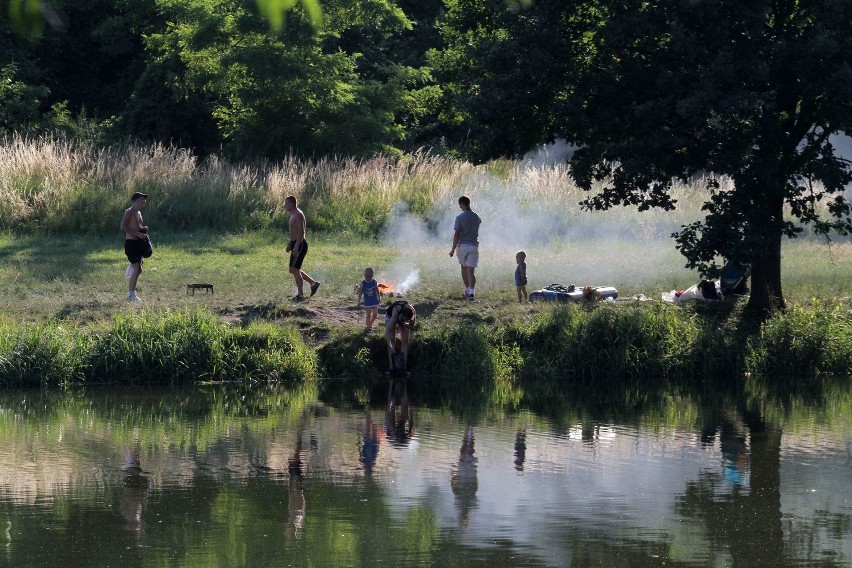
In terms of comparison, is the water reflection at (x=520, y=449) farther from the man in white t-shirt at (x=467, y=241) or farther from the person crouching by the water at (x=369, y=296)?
the man in white t-shirt at (x=467, y=241)

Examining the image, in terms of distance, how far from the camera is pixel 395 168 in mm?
32312

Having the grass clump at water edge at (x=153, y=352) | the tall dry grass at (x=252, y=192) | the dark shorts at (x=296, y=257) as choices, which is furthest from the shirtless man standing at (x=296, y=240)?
the tall dry grass at (x=252, y=192)

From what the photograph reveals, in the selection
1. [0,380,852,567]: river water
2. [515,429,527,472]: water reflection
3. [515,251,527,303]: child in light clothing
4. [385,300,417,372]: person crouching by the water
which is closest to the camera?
[0,380,852,567]: river water

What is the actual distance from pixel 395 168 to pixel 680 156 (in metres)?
13.2

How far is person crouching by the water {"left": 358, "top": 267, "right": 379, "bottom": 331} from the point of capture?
63.2 ft

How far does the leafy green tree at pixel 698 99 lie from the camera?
18719mm

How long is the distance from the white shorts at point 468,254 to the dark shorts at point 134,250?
4.93m

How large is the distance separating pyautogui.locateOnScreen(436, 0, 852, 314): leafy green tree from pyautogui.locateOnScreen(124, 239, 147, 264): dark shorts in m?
5.38

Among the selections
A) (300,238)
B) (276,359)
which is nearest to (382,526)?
(276,359)

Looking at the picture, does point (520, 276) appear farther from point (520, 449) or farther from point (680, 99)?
point (520, 449)

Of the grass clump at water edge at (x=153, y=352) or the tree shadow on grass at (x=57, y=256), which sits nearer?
the grass clump at water edge at (x=153, y=352)

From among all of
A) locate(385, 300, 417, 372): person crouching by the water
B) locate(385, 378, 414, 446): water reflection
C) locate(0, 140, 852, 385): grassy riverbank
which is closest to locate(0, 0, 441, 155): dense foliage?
locate(0, 140, 852, 385): grassy riverbank

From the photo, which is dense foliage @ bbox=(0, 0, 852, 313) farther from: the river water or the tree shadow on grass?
the tree shadow on grass

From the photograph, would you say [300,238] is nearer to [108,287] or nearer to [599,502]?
[108,287]
